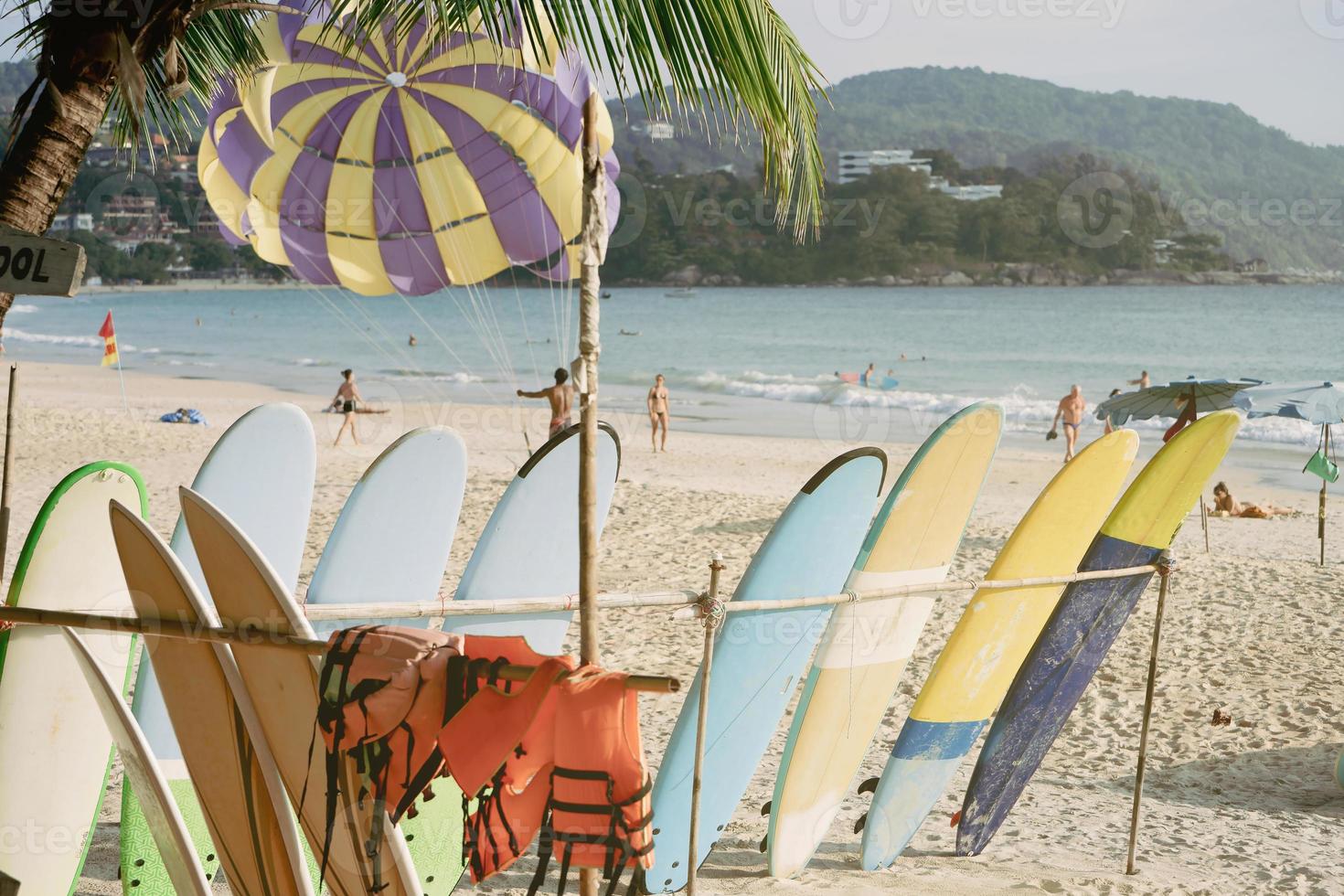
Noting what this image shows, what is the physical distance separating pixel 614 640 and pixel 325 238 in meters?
3.96

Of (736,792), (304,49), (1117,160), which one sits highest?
(1117,160)

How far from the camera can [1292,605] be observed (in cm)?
710

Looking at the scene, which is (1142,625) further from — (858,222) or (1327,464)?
(858,222)

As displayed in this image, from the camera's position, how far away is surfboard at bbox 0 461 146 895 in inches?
99.8

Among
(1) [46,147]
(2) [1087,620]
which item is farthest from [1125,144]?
(1) [46,147]

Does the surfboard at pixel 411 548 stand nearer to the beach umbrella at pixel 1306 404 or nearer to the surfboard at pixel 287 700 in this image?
the surfboard at pixel 287 700

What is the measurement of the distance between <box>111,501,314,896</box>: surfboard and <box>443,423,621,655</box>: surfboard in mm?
626

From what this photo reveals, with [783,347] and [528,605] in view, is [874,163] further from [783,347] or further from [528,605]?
[528,605]

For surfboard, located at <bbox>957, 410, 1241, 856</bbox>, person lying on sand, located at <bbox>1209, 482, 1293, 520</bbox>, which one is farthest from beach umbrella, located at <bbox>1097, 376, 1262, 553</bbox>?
surfboard, located at <bbox>957, 410, 1241, 856</bbox>

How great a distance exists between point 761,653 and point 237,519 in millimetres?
1331

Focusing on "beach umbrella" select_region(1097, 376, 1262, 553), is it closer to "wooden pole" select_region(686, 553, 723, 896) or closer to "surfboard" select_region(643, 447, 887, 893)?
"surfboard" select_region(643, 447, 887, 893)

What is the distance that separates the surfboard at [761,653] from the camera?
2814mm

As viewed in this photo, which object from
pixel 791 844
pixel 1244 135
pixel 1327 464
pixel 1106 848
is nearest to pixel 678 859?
pixel 791 844

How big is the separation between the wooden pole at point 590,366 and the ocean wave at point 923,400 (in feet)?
55.1
